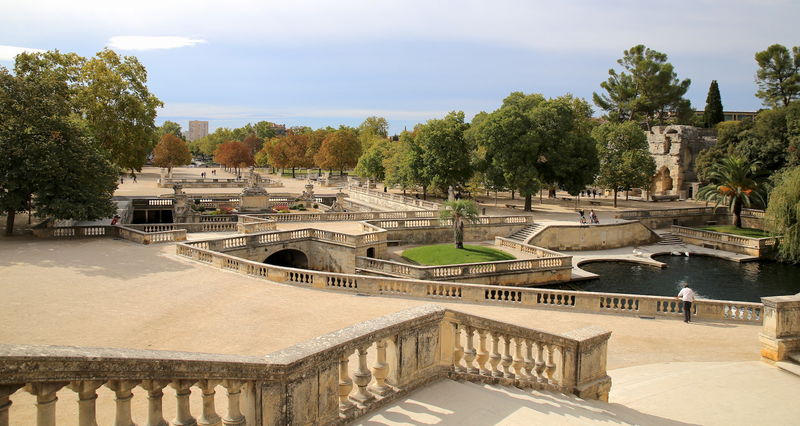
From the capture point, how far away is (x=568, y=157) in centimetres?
5166

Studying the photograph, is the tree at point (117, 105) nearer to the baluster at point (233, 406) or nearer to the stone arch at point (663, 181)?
the baluster at point (233, 406)

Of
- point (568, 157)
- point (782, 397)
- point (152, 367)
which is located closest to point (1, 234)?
point (152, 367)

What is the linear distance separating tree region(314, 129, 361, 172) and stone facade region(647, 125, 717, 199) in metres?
44.2

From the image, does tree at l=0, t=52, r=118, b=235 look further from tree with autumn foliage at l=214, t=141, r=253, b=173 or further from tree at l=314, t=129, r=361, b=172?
tree with autumn foliage at l=214, t=141, r=253, b=173

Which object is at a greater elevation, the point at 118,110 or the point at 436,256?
the point at 118,110

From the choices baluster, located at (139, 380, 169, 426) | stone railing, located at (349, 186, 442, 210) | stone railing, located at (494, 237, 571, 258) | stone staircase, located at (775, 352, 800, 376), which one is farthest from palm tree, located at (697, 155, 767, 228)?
baluster, located at (139, 380, 169, 426)

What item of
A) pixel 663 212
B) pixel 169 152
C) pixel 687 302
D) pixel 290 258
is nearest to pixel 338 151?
pixel 169 152

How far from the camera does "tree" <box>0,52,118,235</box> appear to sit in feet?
95.1

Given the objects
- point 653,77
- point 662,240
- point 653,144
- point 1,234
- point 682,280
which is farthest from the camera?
point 653,77

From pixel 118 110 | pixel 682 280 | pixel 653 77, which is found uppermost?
pixel 653 77

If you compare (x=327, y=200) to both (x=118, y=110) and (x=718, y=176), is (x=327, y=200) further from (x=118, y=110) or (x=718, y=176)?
(x=718, y=176)

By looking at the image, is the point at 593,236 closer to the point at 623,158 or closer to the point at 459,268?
the point at 459,268

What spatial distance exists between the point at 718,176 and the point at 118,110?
52.7m

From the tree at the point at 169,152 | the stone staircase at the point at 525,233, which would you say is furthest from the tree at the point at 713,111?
the tree at the point at 169,152
